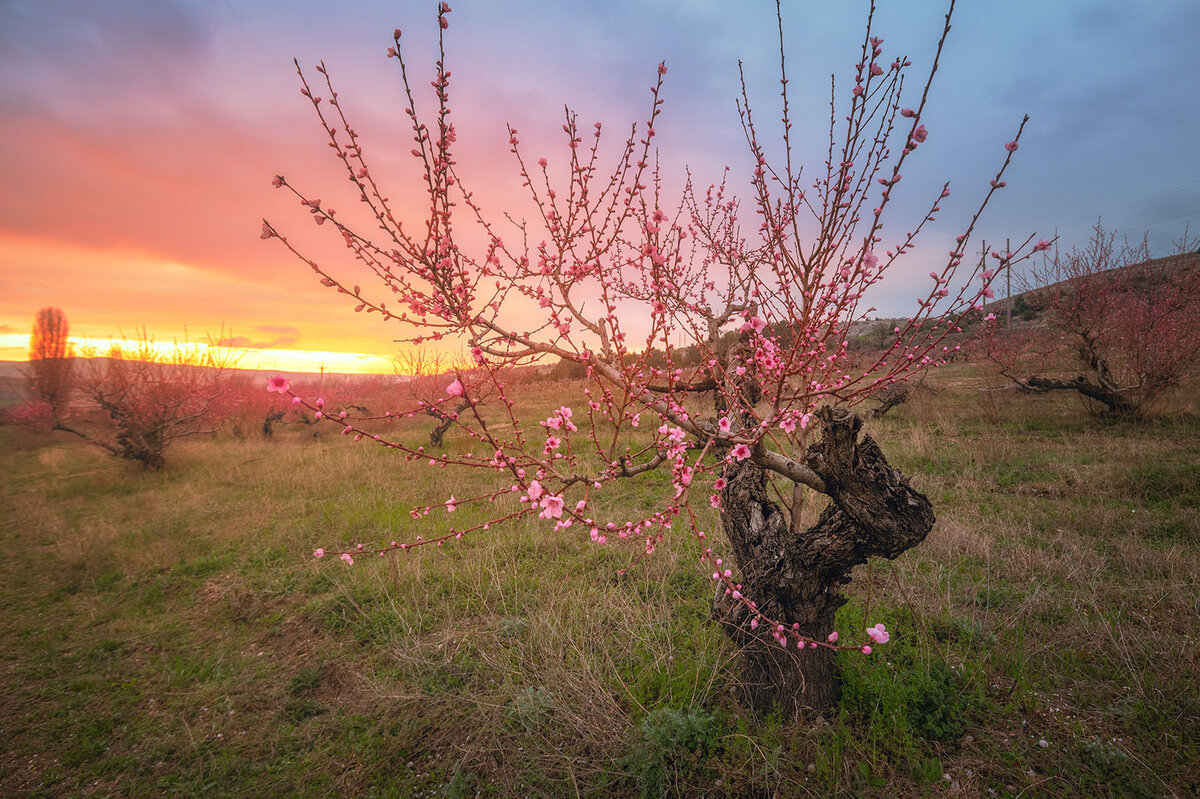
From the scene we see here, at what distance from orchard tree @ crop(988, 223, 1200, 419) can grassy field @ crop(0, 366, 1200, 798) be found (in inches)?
155

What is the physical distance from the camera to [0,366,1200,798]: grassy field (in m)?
2.46

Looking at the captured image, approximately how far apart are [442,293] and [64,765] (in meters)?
4.11

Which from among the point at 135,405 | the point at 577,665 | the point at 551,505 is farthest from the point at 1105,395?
the point at 135,405

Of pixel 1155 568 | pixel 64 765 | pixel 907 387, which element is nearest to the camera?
pixel 64 765

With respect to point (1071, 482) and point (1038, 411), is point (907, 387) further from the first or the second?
point (1071, 482)

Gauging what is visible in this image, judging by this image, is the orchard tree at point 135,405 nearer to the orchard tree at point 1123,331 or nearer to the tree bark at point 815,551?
the tree bark at point 815,551

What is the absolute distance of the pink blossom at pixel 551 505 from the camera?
194cm

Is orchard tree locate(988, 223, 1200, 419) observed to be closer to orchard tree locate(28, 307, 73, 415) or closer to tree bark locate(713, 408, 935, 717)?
tree bark locate(713, 408, 935, 717)

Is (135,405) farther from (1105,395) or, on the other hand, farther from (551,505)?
(1105,395)

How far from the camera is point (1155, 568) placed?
394cm

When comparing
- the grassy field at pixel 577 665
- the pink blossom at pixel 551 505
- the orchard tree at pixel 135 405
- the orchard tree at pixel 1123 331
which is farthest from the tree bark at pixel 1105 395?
the orchard tree at pixel 135 405

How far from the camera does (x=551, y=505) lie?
1.98 meters

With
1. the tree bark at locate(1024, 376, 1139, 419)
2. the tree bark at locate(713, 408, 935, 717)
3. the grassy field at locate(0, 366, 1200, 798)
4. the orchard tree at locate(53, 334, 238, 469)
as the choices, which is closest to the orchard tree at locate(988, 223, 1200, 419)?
the tree bark at locate(1024, 376, 1139, 419)

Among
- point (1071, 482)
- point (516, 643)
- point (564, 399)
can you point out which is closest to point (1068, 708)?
point (516, 643)
